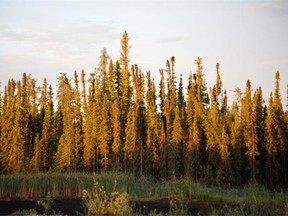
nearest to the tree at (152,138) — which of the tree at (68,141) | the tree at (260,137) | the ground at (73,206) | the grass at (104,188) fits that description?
the tree at (68,141)

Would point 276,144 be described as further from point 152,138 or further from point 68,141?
point 68,141

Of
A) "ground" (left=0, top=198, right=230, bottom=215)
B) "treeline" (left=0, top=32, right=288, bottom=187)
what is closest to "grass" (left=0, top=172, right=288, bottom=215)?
"ground" (left=0, top=198, right=230, bottom=215)

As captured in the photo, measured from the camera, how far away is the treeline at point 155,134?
57.8 meters

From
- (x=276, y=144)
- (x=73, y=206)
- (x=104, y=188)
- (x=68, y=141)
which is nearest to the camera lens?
(x=73, y=206)

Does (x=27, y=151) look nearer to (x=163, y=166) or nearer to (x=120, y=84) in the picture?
(x=120, y=84)

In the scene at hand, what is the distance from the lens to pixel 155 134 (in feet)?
205

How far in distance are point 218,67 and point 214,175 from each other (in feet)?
57.7

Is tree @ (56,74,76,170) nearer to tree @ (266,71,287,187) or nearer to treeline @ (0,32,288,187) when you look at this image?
treeline @ (0,32,288,187)

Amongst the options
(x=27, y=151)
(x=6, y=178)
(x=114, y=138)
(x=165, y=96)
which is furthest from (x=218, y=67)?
(x=6, y=178)

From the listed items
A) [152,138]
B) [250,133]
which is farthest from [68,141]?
[250,133]

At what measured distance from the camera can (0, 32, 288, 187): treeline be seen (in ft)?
190

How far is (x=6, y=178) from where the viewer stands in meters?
31.2

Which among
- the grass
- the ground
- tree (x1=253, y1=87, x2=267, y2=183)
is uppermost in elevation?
tree (x1=253, y1=87, x2=267, y2=183)

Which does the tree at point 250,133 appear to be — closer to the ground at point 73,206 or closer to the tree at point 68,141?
the tree at point 68,141
